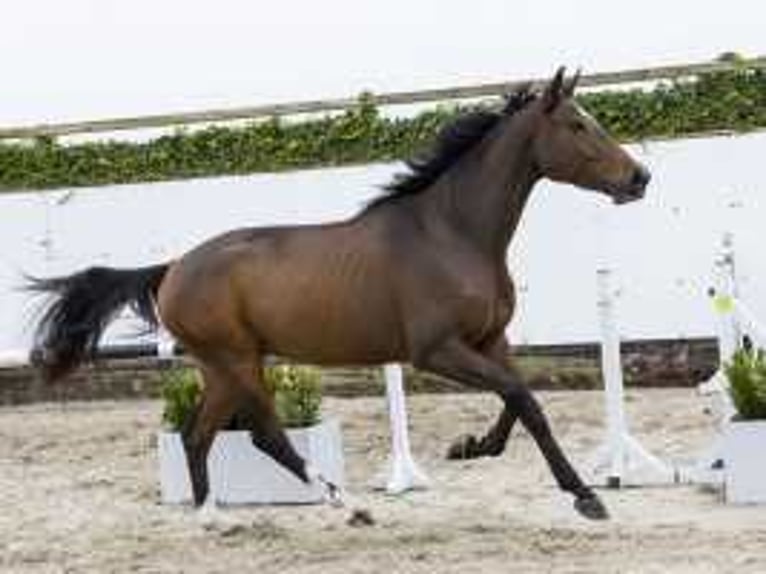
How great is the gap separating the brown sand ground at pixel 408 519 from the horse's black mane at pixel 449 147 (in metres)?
1.42

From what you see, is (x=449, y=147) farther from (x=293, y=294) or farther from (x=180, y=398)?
(x=180, y=398)

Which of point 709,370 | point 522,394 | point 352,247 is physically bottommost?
point 709,370

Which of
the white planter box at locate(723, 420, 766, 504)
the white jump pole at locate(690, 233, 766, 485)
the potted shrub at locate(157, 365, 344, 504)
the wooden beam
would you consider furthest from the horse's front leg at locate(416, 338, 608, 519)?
the wooden beam

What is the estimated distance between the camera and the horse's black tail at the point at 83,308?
8148mm

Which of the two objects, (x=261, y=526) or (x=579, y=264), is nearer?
(x=261, y=526)

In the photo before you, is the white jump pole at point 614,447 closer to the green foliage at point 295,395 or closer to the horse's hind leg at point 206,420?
the green foliage at point 295,395

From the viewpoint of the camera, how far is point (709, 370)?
12.2 m

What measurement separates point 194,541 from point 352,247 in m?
1.37

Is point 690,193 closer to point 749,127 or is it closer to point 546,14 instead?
point 749,127

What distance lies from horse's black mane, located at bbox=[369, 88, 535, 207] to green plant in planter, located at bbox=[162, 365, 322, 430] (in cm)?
127

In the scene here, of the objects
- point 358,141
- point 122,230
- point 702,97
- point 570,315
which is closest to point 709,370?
point 570,315

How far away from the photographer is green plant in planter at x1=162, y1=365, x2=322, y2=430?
8461mm

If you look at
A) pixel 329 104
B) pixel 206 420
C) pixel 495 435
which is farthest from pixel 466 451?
pixel 329 104

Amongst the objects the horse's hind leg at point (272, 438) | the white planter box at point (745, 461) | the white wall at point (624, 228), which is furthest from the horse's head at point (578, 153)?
the white wall at point (624, 228)
